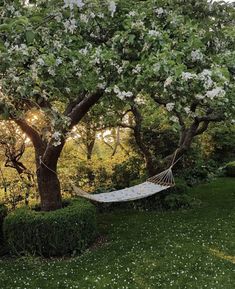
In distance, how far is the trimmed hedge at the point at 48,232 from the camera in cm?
902

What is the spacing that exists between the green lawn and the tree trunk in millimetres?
1424

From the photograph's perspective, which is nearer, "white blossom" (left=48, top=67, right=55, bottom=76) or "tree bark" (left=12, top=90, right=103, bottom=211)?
"white blossom" (left=48, top=67, right=55, bottom=76)

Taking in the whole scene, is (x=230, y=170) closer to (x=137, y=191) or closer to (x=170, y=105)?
(x=137, y=191)

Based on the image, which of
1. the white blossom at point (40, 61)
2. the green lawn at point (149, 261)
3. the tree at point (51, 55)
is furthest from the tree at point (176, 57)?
the green lawn at point (149, 261)

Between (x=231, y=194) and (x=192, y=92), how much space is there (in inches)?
407

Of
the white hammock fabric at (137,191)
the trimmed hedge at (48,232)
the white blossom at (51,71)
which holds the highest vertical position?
the white blossom at (51,71)

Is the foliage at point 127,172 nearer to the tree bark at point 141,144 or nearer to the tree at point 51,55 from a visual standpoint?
the tree bark at point 141,144

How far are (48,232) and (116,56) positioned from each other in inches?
175

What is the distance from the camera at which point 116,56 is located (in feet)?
21.0

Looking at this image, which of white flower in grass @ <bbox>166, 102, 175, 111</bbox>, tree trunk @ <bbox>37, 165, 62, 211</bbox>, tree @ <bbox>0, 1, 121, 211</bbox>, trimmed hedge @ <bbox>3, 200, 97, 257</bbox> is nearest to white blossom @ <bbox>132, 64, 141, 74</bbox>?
tree @ <bbox>0, 1, 121, 211</bbox>

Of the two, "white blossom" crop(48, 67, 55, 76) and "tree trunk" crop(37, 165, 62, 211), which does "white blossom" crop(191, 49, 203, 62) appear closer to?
"white blossom" crop(48, 67, 55, 76)

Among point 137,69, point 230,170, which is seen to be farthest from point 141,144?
point 230,170

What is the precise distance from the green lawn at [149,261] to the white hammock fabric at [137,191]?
95cm

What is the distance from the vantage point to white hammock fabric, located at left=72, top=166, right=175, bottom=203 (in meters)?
10.3
